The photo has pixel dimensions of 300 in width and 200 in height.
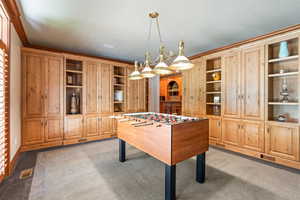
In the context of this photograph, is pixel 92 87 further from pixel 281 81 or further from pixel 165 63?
pixel 281 81

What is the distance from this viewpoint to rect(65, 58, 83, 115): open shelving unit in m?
3.87

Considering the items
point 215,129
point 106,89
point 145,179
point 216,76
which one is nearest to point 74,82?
point 106,89

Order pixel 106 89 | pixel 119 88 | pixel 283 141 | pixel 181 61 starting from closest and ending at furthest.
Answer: pixel 181 61 < pixel 283 141 < pixel 106 89 < pixel 119 88

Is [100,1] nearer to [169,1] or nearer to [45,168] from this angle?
[169,1]

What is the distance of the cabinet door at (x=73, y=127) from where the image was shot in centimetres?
359

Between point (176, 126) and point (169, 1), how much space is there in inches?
64.9

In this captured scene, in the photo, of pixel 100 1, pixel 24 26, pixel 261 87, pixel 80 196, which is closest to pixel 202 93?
pixel 261 87

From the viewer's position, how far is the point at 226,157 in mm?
2916

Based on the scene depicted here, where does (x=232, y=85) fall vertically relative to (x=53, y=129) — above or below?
above

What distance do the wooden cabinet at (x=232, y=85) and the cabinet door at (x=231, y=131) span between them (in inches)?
5.8

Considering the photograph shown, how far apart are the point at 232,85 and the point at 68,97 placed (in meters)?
4.33

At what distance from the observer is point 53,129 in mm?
3418

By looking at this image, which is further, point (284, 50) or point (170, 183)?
point (284, 50)

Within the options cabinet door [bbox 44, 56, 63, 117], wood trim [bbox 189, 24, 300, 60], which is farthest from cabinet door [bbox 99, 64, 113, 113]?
wood trim [bbox 189, 24, 300, 60]
